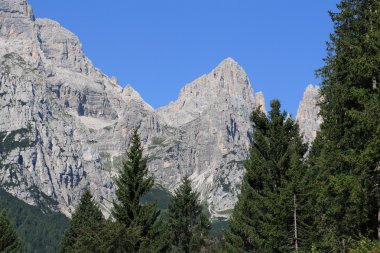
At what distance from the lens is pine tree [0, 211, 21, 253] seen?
69.0 m

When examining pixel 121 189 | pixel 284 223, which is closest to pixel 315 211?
pixel 284 223

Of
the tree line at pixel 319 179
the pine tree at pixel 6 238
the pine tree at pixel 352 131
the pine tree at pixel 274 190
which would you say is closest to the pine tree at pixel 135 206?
the tree line at pixel 319 179

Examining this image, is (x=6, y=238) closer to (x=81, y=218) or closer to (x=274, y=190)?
(x=81, y=218)

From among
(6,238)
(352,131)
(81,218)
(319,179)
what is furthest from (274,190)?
(6,238)

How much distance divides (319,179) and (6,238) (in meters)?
47.8

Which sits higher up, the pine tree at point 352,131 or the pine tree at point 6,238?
the pine tree at point 352,131

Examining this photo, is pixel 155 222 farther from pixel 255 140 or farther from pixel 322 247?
pixel 322 247

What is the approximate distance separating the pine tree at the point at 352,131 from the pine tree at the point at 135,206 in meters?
12.4

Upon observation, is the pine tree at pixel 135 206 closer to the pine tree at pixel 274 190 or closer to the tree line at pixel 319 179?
the tree line at pixel 319 179

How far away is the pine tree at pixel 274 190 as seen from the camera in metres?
36.2

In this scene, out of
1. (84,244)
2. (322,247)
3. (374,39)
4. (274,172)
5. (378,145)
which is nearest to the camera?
(378,145)

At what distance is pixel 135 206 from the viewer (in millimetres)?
41906

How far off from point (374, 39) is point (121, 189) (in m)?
22.0

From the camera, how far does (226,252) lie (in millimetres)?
45562
